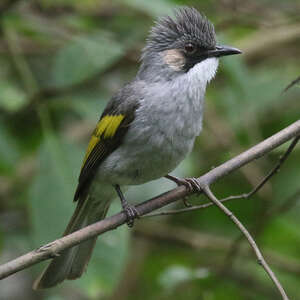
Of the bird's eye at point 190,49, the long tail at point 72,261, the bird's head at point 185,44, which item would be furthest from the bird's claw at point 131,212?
the bird's eye at point 190,49

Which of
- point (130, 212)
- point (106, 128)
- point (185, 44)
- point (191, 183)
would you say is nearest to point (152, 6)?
point (185, 44)

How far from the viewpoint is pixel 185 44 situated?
158 inches

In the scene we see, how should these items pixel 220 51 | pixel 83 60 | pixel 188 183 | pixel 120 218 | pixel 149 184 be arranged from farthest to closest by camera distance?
pixel 83 60, pixel 149 184, pixel 220 51, pixel 188 183, pixel 120 218

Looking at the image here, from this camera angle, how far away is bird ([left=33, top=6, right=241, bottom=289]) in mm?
3752

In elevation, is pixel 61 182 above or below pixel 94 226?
above

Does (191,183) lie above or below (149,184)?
below

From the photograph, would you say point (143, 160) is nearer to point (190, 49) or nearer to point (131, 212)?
point (131, 212)

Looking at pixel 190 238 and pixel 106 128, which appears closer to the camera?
pixel 106 128

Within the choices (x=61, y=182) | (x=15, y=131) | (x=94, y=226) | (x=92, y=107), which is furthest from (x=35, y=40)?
(x=94, y=226)

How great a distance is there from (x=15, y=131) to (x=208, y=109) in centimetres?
160

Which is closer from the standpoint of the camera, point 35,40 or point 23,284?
point 35,40

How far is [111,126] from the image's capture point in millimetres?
3959

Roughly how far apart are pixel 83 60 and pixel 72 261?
1367 mm

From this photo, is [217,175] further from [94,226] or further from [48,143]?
[48,143]
